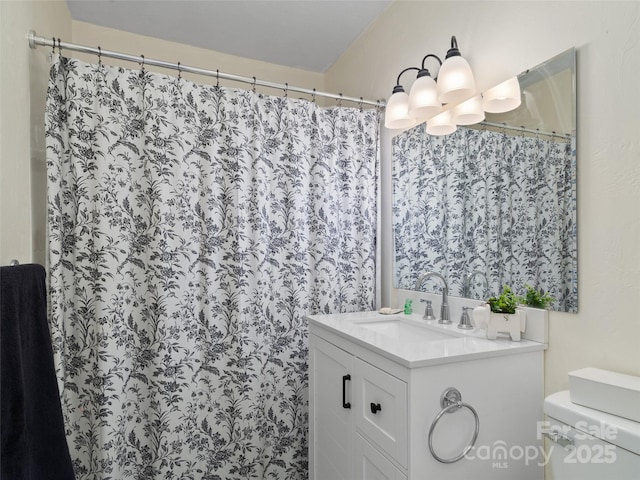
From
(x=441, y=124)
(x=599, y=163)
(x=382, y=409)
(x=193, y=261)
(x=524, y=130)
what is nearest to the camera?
(x=599, y=163)

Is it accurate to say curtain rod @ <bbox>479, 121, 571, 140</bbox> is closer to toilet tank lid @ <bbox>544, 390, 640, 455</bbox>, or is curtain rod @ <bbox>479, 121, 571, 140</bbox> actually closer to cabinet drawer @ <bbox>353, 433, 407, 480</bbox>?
toilet tank lid @ <bbox>544, 390, 640, 455</bbox>

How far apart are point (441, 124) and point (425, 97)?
0.17 m

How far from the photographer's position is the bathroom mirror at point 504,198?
3.78ft

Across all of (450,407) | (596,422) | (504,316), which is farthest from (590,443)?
(504,316)

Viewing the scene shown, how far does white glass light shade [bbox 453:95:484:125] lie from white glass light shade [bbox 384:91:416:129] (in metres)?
0.25

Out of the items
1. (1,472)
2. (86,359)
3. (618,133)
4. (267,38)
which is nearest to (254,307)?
(86,359)

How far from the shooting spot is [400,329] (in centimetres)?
169

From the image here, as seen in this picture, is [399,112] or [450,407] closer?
[450,407]

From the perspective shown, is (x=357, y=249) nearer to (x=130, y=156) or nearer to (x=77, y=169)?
(x=130, y=156)

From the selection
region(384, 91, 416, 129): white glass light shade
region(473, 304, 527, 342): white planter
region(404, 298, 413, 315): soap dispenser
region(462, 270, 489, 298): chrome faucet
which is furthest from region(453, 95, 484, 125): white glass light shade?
region(404, 298, 413, 315): soap dispenser

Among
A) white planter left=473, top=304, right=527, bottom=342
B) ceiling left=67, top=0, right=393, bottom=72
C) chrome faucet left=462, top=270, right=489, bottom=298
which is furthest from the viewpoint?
ceiling left=67, top=0, right=393, bottom=72

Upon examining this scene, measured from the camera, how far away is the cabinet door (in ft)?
4.61

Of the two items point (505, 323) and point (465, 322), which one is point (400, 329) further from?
point (505, 323)

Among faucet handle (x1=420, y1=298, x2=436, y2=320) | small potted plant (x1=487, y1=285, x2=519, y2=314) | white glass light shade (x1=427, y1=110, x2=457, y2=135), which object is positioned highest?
white glass light shade (x1=427, y1=110, x2=457, y2=135)
